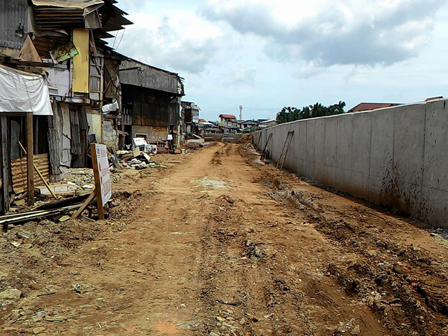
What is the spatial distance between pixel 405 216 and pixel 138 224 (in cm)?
563

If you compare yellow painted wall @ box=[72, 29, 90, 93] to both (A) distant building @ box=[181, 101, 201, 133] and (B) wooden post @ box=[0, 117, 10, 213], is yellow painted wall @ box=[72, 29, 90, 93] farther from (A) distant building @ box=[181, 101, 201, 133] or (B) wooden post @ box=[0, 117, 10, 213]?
(A) distant building @ box=[181, 101, 201, 133]

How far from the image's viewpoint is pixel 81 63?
634 inches

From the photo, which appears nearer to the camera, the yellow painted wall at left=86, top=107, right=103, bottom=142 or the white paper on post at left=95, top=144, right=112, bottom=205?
the white paper on post at left=95, top=144, right=112, bottom=205

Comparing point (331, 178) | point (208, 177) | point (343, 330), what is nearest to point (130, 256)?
point (343, 330)

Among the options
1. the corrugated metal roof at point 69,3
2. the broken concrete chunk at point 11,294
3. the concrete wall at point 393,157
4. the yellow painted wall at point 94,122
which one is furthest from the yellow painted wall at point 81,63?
the broken concrete chunk at point 11,294

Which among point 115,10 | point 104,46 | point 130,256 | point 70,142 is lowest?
point 130,256

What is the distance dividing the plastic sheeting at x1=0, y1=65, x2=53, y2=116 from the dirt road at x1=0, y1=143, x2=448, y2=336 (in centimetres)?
324

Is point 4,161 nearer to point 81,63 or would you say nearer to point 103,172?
point 103,172

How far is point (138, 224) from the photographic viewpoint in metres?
7.38

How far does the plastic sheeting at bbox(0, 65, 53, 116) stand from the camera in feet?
25.4

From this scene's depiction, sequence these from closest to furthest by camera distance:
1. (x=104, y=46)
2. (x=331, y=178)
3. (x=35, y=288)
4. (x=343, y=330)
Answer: (x=343, y=330), (x=35, y=288), (x=331, y=178), (x=104, y=46)

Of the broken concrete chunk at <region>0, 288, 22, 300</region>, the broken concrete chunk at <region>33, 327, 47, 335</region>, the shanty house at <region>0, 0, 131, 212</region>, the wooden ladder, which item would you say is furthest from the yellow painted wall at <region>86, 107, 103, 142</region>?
the broken concrete chunk at <region>33, 327, 47, 335</region>

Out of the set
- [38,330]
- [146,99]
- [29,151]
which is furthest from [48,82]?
[146,99]

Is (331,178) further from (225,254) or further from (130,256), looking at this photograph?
(130,256)
